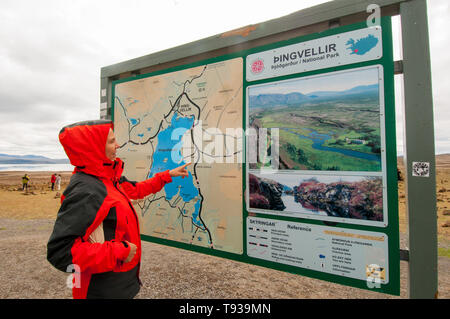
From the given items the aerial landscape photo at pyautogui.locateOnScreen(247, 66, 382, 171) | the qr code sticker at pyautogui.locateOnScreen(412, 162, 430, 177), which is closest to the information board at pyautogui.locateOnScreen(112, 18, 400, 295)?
the aerial landscape photo at pyautogui.locateOnScreen(247, 66, 382, 171)

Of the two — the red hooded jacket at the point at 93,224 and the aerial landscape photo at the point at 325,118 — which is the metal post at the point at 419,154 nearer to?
the aerial landscape photo at the point at 325,118

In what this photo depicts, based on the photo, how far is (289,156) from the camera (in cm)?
201

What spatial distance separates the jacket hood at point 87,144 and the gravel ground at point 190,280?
252 cm

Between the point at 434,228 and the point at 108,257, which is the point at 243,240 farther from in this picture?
the point at 434,228

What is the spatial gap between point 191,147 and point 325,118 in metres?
1.33

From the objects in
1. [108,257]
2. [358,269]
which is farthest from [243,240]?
[108,257]

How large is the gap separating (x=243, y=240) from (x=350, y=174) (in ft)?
3.56

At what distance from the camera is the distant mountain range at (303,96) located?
1.74 metres

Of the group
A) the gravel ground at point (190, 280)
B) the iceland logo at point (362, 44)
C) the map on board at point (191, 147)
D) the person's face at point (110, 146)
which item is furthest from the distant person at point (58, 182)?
the iceland logo at point (362, 44)

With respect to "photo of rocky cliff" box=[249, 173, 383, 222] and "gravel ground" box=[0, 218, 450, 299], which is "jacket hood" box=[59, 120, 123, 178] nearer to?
"photo of rocky cliff" box=[249, 173, 383, 222]

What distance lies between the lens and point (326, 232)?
184 cm

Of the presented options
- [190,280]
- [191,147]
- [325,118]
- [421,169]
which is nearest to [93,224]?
[191,147]

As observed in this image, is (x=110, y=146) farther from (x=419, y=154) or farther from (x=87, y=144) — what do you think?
(x=419, y=154)

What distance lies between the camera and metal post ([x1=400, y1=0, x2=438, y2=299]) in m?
1.58
